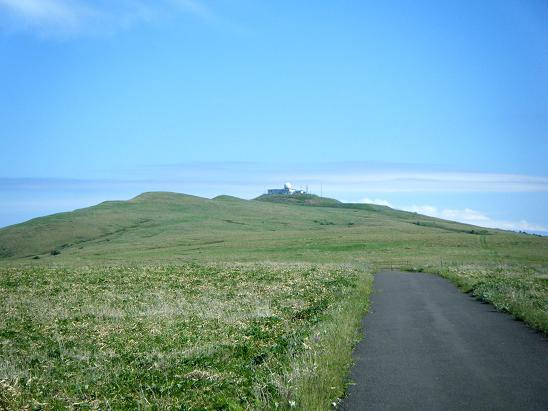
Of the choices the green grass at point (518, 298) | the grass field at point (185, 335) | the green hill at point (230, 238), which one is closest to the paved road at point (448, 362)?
the green grass at point (518, 298)

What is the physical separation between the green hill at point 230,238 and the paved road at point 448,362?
38.6m

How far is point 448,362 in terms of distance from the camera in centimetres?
1172

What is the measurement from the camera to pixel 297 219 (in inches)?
5945

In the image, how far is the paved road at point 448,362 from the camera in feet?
29.8

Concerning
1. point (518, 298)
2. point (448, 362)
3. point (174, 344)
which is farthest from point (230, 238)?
point (448, 362)

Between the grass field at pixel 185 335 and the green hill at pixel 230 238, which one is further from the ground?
the green hill at pixel 230 238

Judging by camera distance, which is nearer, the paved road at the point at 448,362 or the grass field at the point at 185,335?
the paved road at the point at 448,362

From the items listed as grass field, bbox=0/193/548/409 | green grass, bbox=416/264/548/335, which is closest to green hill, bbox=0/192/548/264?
grass field, bbox=0/193/548/409

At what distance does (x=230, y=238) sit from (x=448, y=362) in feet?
281

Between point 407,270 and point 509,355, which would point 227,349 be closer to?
point 509,355

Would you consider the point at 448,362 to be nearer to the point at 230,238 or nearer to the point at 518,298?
the point at 518,298

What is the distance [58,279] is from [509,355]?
29609mm

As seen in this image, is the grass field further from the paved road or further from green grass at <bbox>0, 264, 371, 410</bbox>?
the paved road

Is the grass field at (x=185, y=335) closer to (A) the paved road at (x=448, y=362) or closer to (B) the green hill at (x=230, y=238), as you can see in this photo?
(A) the paved road at (x=448, y=362)
